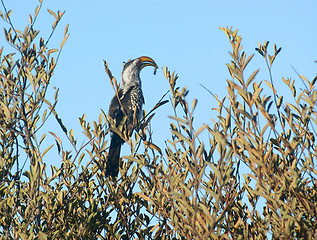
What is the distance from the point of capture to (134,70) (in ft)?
38.0

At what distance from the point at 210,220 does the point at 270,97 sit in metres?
1.14

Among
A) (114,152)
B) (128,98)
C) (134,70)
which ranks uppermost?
(134,70)

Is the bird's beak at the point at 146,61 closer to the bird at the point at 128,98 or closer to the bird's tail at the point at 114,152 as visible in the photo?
the bird at the point at 128,98

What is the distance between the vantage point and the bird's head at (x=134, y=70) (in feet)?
37.3

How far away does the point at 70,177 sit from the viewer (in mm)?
4578

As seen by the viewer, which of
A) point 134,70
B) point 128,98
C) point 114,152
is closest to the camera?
point 114,152

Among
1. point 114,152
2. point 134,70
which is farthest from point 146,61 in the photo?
point 114,152

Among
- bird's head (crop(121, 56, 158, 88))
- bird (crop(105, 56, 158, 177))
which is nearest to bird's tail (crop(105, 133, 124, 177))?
bird (crop(105, 56, 158, 177))

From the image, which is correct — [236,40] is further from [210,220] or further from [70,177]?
[70,177]

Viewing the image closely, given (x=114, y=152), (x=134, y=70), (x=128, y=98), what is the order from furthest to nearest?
(x=134, y=70)
(x=128, y=98)
(x=114, y=152)

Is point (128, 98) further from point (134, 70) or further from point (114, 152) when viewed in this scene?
point (114, 152)

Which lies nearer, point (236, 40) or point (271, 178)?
point (271, 178)

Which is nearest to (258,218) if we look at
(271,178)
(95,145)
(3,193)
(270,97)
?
(271,178)

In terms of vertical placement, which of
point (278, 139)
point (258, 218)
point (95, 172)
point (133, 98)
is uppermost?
point (133, 98)
